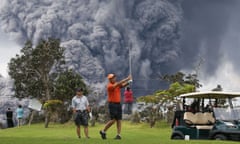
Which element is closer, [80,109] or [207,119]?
[80,109]

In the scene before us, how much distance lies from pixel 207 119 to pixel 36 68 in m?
29.4

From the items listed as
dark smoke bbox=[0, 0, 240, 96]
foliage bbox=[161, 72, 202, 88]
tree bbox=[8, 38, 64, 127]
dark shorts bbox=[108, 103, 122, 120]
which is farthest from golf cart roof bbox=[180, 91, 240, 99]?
dark smoke bbox=[0, 0, 240, 96]

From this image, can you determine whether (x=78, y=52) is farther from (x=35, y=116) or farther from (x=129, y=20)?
(x=35, y=116)

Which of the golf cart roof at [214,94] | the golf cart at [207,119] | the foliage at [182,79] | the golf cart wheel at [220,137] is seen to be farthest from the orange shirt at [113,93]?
the foliage at [182,79]

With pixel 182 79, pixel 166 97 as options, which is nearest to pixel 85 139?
pixel 166 97

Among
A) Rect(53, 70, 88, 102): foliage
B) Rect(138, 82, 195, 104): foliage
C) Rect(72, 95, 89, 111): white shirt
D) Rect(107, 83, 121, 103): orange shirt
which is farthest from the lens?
Rect(53, 70, 88, 102): foliage

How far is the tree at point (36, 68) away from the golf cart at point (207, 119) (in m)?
26.7

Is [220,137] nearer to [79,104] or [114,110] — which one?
[114,110]

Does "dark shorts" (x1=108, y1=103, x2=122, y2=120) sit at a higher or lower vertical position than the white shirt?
lower

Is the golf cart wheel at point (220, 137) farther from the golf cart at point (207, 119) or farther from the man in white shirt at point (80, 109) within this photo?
the man in white shirt at point (80, 109)

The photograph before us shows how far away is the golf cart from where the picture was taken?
14.8 meters

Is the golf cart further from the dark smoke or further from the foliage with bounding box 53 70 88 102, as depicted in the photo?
the dark smoke

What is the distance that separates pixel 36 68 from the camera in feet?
144

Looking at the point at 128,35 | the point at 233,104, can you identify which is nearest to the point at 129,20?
the point at 128,35
